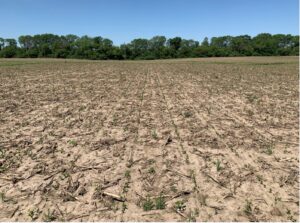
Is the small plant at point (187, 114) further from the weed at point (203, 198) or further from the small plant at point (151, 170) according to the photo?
the weed at point (203, 198)

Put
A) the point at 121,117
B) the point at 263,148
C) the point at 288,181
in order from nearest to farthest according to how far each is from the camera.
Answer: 1. the point at 288,181
2. the point at 263,148
3. the point at 121,117

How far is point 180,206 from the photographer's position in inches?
157

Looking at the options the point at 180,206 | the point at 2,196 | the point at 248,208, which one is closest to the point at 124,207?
the point at 180,206

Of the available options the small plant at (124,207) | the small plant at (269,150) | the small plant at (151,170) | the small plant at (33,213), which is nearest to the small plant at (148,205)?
the small plant at (124,207)

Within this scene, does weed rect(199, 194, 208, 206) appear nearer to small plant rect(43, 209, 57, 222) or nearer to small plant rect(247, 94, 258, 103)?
small plant rect(43, 209, 57, 222)

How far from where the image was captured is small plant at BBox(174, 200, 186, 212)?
3.93 metres

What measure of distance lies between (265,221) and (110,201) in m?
2.16

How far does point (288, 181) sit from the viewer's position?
15.4 feet

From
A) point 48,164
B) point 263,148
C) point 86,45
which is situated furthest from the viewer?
point 86,45

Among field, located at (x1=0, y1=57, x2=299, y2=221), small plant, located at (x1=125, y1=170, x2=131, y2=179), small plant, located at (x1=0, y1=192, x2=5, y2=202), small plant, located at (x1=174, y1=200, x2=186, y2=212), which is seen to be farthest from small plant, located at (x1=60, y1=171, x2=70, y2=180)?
small plant, located at (x1=174, y1=200, x2=186, y2=212)

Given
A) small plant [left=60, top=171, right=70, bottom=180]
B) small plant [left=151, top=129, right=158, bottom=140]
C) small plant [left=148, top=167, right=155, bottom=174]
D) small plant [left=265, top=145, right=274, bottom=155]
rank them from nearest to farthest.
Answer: small plant [left=60, top=171, right=70, bottom=180], small plant [left=148, top=167, right=155, bottom=174], small plant [left=265, top=145, right=274, bottom=155], small plant [left=151, top=129, right=158, bottom=140]

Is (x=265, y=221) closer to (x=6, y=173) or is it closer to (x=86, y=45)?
(x=6, y=173)

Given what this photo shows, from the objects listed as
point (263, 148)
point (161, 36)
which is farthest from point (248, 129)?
point (161, 36)

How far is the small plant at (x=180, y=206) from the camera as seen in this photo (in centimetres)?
393
